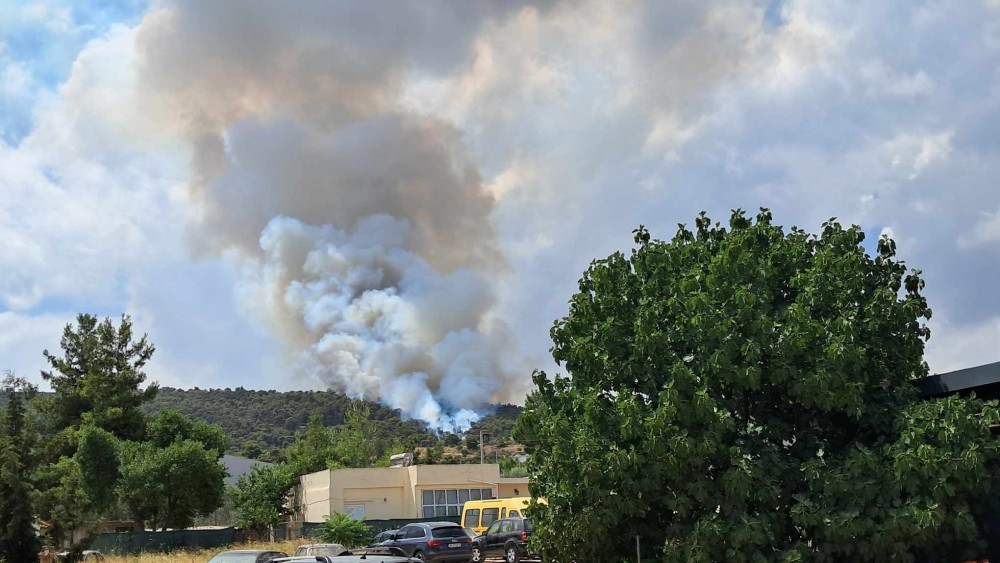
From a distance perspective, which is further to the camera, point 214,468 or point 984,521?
point 214,468

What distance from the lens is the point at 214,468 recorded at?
5325 cm

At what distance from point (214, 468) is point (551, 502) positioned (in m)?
38.9

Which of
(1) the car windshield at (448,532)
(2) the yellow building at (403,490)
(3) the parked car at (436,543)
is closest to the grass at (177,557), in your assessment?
(3) the parked car at (436,543)

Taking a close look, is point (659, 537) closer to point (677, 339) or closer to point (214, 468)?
point (677, 339)

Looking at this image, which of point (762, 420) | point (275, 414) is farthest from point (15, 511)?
point (275, 414)

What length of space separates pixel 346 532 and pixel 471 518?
23.5ft

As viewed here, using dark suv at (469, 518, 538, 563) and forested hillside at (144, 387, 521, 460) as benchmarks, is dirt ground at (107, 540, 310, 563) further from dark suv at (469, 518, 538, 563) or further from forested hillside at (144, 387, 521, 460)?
forested hillside at (144, 387, 521, 460)

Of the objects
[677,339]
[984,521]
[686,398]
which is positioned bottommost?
[984,521]

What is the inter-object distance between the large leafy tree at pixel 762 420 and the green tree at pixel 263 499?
118 ft

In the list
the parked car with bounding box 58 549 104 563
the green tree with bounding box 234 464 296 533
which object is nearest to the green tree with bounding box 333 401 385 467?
the green tree with bounding box 234 464 296 533

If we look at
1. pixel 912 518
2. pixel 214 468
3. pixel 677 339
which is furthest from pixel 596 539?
pixel 214 468

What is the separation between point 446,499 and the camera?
50.1 m

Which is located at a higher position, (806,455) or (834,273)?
(834,273)

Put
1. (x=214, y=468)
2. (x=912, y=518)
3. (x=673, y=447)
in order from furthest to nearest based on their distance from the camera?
(x=214, y=468) → (x=673, y=447) → (x=912, y=518)
